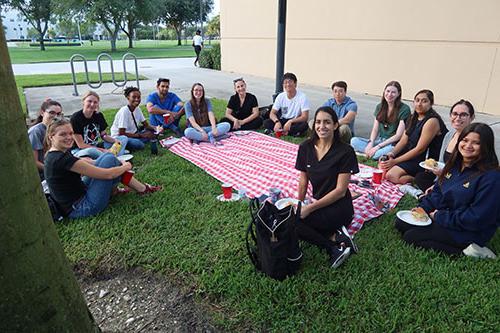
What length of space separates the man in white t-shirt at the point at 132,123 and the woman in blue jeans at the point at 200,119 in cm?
73

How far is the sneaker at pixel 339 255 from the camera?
3.08 m

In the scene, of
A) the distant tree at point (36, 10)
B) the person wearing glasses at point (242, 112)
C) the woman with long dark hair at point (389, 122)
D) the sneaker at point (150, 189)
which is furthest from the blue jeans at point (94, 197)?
the distant tree at point (36, 10)

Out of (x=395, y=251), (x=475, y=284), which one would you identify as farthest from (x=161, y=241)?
(x=475, y=284)

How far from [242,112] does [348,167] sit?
4521mm

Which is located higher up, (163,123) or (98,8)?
(98,8)

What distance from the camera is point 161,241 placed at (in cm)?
362

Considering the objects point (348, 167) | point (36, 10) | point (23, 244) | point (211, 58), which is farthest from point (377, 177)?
point (36, 10)

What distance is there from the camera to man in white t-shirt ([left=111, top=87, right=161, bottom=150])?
6250 mm

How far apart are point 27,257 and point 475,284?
3105mm

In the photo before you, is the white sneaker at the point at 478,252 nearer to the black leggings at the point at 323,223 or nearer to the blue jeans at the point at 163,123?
the black leggings at the point at 323,223

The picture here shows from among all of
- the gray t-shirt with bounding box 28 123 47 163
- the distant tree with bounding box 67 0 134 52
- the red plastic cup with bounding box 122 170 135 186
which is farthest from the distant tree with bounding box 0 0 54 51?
the red plastic cup with bounding box 122 170 135 186

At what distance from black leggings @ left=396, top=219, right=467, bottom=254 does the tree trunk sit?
2919 millimetres

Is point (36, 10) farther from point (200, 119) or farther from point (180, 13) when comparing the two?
point (200, 119)

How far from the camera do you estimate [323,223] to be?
3414 mm
